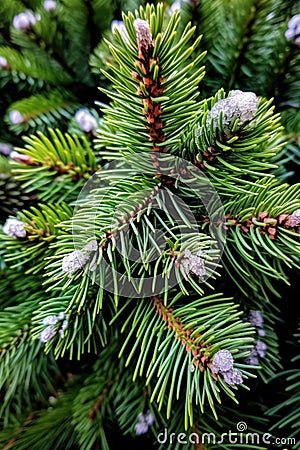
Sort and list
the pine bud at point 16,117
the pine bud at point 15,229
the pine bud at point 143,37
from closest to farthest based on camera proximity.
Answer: the pine bud at point 143,37 < the pine bud at point 15,229 < the pine bud at point 16,117

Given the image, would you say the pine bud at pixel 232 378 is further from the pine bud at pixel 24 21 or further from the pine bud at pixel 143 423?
the pine bud at pixel 24 21

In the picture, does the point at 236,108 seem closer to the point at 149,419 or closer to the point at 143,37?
the point at 143,37

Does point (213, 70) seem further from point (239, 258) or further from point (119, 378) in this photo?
point (119, 378)

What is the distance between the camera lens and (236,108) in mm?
233

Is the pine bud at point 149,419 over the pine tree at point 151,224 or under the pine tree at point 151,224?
under

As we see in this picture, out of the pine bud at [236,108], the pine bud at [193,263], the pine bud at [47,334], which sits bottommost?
the pine bud at [47,334]

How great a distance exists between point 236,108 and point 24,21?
34 centimetres

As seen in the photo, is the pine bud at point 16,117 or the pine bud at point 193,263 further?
the pine bud at point 16,117

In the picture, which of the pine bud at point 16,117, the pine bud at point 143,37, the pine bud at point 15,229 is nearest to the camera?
the pine bud at point 143,37

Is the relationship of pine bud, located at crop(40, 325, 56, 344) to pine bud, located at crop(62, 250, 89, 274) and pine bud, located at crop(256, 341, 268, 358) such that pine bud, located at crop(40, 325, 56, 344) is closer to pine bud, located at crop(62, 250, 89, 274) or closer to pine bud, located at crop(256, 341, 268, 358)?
pine bud, located at crop(62, 250, 89, 274)

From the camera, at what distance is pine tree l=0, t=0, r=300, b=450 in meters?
0.27

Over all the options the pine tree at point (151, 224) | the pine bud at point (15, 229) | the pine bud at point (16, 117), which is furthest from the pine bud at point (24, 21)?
the pine bud at point (15, 229)

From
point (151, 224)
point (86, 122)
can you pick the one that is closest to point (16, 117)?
point (86, 122)

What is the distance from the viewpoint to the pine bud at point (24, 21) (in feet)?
1.48
